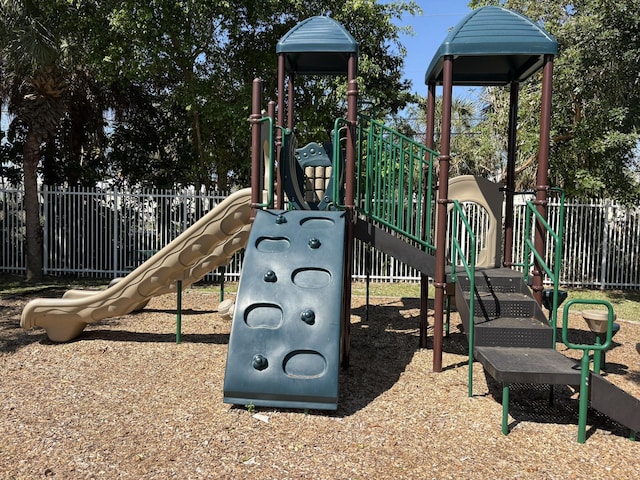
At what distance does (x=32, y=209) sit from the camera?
1212 cm

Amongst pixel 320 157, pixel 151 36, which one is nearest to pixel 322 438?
Result: pixel 320 157

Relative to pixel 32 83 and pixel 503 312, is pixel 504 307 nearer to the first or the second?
pixel 503 312

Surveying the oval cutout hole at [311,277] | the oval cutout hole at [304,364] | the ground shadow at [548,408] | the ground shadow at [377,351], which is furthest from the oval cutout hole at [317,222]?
the ground shadow at [548,408]

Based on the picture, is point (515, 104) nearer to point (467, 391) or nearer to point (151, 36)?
point (467, 391)

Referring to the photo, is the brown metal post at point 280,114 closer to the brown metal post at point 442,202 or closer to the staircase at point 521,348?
the brown metal post at point 442,202

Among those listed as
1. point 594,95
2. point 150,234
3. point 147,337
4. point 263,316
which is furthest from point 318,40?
point 150,234

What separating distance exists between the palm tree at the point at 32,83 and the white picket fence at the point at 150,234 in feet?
2.68

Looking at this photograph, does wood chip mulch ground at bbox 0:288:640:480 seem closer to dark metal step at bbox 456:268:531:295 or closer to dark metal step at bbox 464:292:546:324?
dark metal step at bbox 464:292:546:324

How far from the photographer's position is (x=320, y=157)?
7.70 m

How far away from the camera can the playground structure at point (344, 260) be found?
4.30 metres

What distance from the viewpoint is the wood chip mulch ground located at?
3.43m

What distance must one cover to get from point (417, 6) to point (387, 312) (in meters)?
8.60

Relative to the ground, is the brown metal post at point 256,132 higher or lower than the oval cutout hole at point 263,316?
higher

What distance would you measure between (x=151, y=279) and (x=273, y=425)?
304cm
